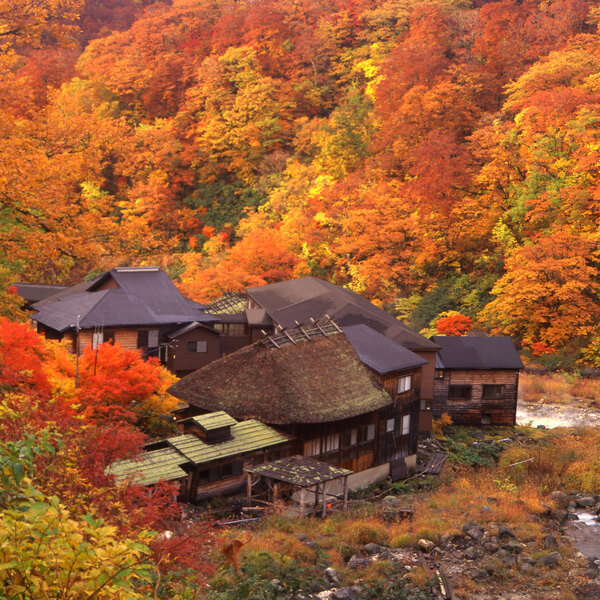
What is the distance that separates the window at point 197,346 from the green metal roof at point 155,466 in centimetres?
1189

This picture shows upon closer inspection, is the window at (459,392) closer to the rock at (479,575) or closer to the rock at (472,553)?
the rock at (472,553)

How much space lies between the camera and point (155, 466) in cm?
A: 1711

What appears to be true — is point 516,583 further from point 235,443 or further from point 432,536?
point 235,443

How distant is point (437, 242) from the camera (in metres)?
40.5

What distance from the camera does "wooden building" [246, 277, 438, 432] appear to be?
87.2 feet

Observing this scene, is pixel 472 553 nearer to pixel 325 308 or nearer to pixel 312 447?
pixel 312 447

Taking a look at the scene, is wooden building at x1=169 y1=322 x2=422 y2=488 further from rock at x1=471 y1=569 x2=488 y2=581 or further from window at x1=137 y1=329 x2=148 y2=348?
window at x1=137 y1=329 x2=148 y2=348

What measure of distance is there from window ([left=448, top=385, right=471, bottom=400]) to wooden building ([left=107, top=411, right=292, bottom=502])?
10738 mm

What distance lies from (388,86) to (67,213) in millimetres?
39739

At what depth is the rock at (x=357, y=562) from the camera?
1488 centimetres

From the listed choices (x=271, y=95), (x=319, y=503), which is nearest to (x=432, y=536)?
(x=319, y=503)

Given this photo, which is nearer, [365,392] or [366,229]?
[365,392]

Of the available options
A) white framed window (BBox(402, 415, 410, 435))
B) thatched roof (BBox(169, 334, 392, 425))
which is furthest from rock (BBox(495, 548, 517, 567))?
white framed window (BBox(402, 415, 410, 435))

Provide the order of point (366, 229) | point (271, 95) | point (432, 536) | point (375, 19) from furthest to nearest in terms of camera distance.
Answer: point (375, 19) < point (271, 95) < point (366, 229) < point (432, 536)
